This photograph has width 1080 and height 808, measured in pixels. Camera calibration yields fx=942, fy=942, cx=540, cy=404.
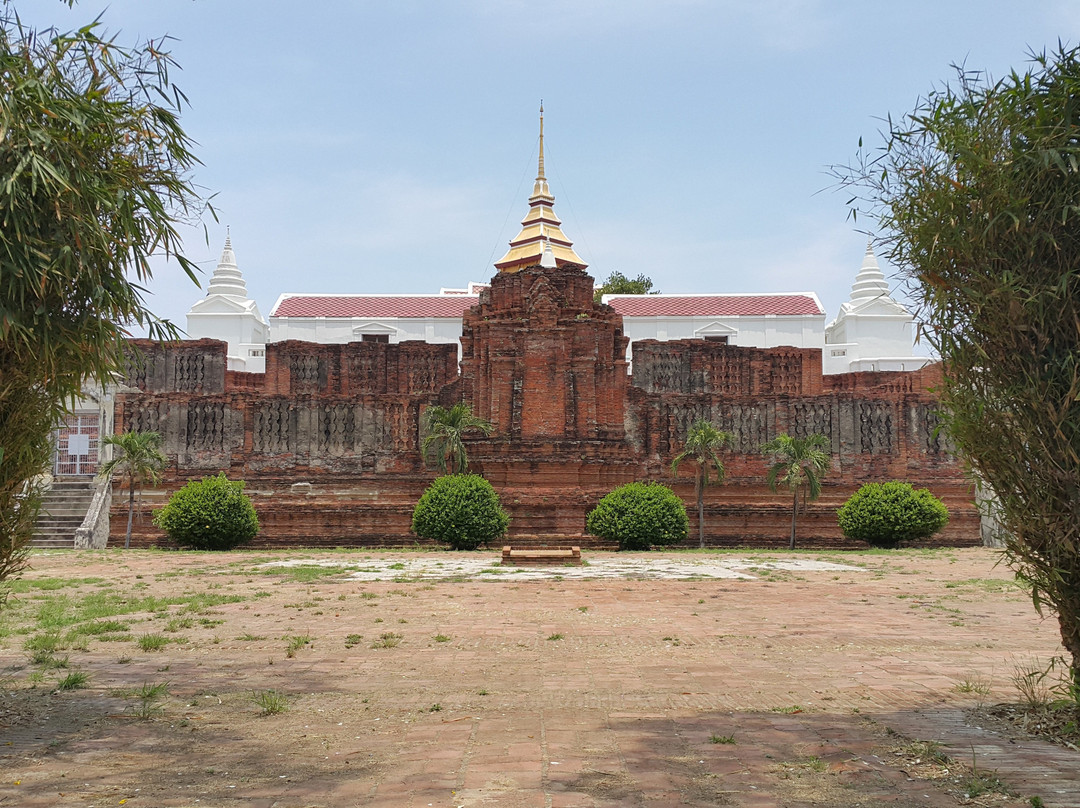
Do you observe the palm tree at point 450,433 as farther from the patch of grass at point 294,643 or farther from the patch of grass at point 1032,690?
the patch of grass at point 1032,690

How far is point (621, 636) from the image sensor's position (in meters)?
8.83

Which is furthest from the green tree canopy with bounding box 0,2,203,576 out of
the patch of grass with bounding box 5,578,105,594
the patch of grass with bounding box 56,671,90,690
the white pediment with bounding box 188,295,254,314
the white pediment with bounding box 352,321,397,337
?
the white pediment with bounding box 188,295,254,314

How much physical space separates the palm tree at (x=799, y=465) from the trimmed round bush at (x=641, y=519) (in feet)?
13.1

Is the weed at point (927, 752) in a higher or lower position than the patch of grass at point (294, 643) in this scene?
higher

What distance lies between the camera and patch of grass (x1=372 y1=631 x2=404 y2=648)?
826 centimetres

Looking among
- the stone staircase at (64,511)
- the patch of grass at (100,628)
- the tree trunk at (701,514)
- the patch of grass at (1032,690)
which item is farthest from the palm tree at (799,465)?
the patch of grass at (100,628)

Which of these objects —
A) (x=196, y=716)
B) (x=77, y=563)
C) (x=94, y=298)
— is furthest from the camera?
(x=77, y=563)

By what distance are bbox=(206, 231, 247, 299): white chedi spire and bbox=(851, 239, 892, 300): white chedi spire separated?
26599 millimetres

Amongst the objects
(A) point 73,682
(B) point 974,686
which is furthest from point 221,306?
(B) point 974,686

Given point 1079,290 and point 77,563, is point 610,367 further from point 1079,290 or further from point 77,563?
point 1079,290

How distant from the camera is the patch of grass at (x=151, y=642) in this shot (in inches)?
321

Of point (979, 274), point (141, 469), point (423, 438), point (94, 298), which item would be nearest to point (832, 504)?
point (423, 438)

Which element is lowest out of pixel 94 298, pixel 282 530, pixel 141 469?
pixel 282 530

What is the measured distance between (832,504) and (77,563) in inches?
734
